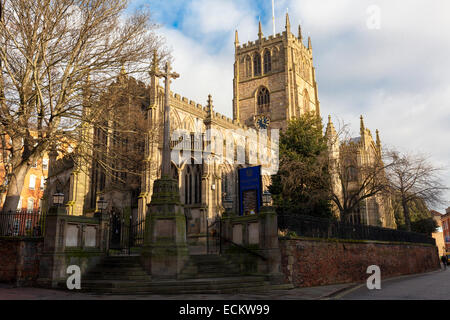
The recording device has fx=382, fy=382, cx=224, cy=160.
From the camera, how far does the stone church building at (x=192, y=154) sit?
25.5 metres

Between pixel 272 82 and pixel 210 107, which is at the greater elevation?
pixel 272 82

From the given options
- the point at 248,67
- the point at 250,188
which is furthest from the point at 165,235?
the point at 248,67

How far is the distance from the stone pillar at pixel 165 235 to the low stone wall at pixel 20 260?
3.75 metres

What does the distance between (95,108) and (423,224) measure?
156 ft

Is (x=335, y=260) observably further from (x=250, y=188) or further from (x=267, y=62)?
(x=267, y=62)

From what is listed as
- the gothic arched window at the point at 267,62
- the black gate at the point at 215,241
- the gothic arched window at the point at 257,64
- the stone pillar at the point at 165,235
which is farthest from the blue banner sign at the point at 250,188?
the gothic arched window at the point at 257,64

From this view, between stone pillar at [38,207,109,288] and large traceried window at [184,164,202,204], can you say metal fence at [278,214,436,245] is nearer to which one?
stone pillar at [38,207,109,288]

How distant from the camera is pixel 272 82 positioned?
196 feet

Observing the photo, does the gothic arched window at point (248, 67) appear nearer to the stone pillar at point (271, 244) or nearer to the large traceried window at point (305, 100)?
the large traceried window at point (305, 100)

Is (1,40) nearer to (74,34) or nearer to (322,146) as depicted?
(74,34)

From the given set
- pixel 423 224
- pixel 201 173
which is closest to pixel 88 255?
pixel 201 173

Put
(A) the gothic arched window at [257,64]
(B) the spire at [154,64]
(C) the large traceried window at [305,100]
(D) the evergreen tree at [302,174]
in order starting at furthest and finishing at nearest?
1. (C) the large traceried window at [305,100]
2. (A) the gothic arched window at [257,64]
3. (D) the evergreen tree at [302,174]
4. (B) the spire at [154,64]

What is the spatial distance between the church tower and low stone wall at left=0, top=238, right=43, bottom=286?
46.4 m

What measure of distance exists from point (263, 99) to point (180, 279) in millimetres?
50615
